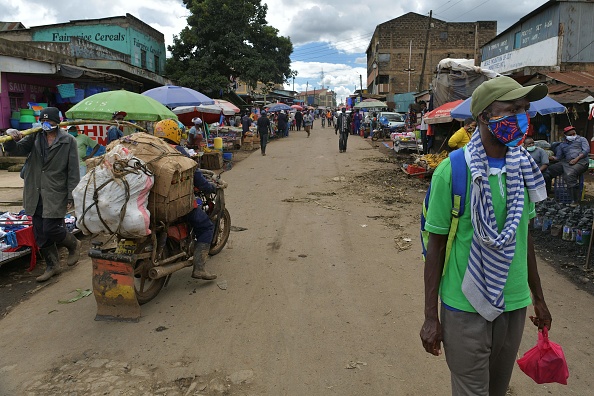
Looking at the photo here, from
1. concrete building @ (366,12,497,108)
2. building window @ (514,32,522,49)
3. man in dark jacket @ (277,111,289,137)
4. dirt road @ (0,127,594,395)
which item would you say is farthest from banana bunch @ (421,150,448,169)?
concrete building @ (366,12,497,108)

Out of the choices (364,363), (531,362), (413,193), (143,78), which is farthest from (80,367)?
(143,78)

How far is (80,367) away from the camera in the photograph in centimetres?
336

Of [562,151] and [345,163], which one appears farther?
[345,163]

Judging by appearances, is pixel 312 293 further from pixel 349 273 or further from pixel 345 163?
pixel 345 163

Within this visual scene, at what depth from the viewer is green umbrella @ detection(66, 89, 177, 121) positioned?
8422 mm

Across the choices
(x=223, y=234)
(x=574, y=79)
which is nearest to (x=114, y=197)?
(x=223, y=234)

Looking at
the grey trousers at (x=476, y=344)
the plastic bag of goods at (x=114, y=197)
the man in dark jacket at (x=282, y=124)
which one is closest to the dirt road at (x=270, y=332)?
the plastic bag of goods at (x=114, y=197)

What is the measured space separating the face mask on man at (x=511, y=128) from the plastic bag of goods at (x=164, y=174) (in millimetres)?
2906

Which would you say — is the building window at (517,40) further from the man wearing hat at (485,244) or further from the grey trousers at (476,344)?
Result: the grey trousers at (476,344)

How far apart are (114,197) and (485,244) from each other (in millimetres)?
2962

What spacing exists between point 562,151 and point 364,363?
7.84 meters

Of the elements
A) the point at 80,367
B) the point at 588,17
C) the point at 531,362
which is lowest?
the point at 80,367

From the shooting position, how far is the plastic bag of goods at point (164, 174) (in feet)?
13.4

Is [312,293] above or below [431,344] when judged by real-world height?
below
